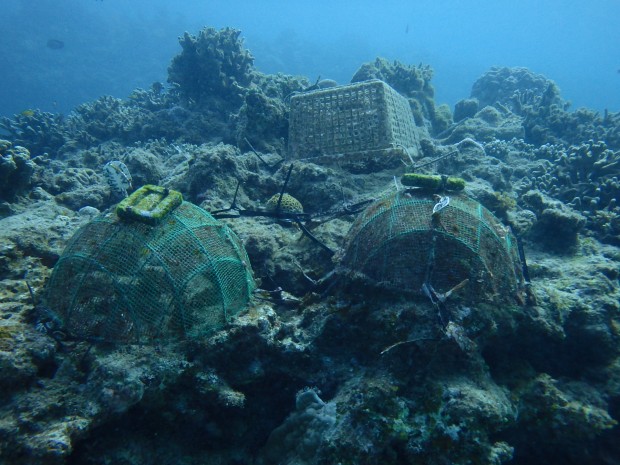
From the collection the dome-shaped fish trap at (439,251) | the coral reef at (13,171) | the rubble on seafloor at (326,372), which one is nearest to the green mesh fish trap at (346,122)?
the rubble on seafloor at (326,372)

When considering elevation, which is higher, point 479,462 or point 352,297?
point 352,297

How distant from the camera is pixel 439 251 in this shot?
2.92m

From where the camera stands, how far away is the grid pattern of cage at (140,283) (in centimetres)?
264

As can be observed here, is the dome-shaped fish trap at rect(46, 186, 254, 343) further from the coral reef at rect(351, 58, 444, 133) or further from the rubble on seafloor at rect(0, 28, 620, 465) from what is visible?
the coral reef at rect(351, 58, 444, 133)

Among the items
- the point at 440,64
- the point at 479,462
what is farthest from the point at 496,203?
the point at 440,64

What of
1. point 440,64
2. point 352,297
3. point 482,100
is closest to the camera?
point 352,297

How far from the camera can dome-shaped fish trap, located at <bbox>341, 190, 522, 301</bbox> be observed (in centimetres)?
289

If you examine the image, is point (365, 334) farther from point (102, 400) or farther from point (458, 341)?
point (102, 400)

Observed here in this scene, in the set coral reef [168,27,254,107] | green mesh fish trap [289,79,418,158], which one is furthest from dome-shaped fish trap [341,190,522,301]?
coral reef [168,27,254,107]

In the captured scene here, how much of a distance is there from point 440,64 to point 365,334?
91.5 m

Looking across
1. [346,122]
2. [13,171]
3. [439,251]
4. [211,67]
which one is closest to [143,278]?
[439,251]

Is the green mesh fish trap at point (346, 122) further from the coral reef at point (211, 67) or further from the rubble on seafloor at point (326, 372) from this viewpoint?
the coral reef at point (211, 67)

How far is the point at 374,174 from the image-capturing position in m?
6.51

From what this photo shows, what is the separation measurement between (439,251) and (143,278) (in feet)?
8.44
